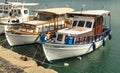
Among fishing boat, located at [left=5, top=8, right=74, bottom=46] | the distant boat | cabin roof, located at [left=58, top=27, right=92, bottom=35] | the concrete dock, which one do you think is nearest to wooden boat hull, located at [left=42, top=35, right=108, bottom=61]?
cabin roof, located at [left=58, top=27, right=92, bottom=35]

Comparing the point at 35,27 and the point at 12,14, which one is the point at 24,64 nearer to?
the point at 35,27

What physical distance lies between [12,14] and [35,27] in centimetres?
759

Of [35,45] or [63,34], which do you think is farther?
[35,45]

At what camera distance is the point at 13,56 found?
2480cm

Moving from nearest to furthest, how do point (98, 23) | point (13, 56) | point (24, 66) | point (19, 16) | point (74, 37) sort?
point (24, 66) → point (13, 56) → point (74, 37) → point (98, 23) → point (19, 16)

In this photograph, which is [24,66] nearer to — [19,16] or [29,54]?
[29,54]

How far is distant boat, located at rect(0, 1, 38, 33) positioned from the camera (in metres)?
37.6

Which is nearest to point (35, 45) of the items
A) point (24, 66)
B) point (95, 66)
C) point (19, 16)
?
point (19, 16)

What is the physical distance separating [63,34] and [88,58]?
399 centimetres

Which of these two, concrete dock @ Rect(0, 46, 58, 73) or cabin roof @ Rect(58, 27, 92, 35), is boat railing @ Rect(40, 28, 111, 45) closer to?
cabin roof @ Rect(58, 27, 92, 35)

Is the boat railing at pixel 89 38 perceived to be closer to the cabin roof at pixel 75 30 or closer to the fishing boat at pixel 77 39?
the fishing boat at pixel 77 39

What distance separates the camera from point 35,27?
107 feet

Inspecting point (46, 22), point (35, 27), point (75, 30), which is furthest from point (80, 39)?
point (46, 22)

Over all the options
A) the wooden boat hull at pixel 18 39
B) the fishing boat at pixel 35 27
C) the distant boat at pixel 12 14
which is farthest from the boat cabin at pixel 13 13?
the wooden boat hull at pixel 18 39
